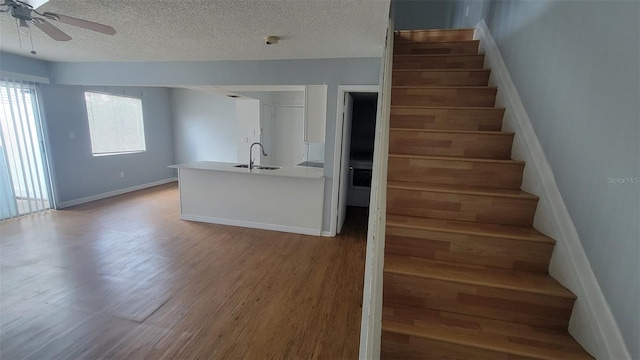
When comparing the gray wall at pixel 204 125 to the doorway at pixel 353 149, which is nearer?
the doorway at pixel 353 149

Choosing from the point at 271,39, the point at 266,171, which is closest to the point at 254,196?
the point at 266,171

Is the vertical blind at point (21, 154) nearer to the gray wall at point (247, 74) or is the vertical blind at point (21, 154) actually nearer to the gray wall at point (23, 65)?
the gray wall at point (23, 65)

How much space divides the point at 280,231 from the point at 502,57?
3266mm

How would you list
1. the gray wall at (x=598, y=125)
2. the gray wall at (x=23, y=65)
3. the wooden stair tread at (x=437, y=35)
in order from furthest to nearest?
the gray wall at (x=23, y=65) < the wooden stair tread at (x=437, y=35) < the gray wall at (x=598, y=125)

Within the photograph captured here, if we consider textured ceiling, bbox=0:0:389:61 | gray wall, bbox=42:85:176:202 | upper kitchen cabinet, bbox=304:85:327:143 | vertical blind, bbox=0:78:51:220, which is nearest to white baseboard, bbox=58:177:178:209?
gray wall, bbox=42:85:176:202

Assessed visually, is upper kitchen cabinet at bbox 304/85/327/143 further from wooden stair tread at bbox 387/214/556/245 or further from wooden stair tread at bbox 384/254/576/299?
wooden stair tread at bbox 384/254/576/299

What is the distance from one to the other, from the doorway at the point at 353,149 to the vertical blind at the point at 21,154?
482 cm

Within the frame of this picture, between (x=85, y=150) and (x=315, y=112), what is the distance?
4.62 meters

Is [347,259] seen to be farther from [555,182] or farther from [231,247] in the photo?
[555,182]

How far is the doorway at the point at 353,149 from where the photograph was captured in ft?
11.5

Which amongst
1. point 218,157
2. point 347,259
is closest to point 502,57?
point 347,259

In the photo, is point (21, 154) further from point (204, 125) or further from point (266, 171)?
point (266, 171)

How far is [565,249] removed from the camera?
1.34 m

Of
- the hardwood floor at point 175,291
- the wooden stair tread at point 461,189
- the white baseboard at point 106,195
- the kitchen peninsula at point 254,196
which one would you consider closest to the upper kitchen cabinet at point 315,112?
the kitchen peninsula at point 254,196
